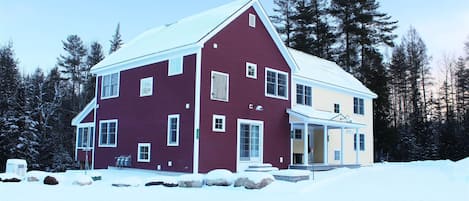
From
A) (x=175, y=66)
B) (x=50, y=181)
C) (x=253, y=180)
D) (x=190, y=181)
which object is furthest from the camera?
(x=175, y=66)

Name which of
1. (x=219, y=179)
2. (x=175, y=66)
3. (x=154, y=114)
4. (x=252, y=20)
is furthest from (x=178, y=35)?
(x=219, y=179)

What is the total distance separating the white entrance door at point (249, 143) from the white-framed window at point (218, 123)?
883 mm

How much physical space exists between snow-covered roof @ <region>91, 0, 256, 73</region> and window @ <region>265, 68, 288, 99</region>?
3272 millimetres

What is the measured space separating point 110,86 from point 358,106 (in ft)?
49.9

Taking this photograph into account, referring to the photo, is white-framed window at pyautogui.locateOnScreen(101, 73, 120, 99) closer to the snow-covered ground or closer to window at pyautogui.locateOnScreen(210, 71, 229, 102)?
window at pyautogui.locateOnScreen(210, 71, 229, 102)

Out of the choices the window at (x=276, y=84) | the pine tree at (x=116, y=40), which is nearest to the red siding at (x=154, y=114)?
the window at (x=276, y=84)

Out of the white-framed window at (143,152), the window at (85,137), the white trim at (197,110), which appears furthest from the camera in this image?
the window at (85,137)

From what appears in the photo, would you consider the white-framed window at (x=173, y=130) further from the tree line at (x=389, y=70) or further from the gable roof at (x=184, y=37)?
the tree line at (x=389, y=70)

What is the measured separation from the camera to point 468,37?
41625mm

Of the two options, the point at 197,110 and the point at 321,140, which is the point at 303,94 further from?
the point at 197,110

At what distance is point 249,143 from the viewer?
18.3 meters

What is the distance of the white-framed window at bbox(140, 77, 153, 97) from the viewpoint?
1867 centimetres

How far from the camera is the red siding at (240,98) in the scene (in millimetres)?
16781

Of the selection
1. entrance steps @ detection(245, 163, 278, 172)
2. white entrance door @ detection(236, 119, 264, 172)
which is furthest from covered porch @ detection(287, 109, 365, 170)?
entrance steps @ detection(245, 163, 278, 172)
